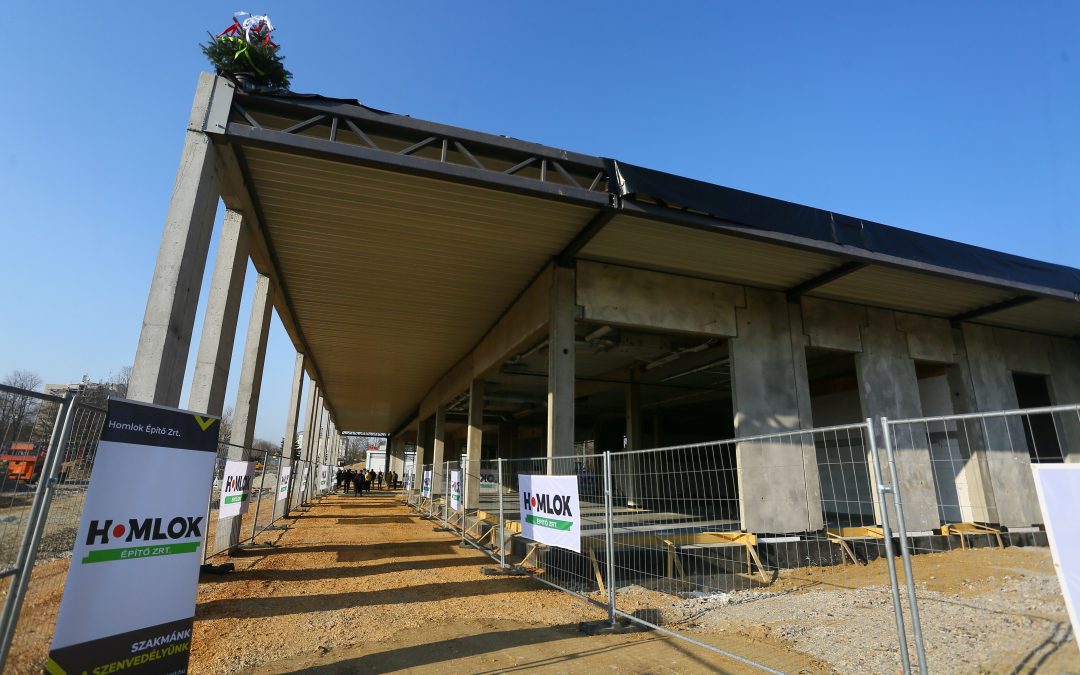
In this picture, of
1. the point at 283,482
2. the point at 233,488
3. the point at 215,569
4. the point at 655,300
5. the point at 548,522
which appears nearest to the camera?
the point at 548,522

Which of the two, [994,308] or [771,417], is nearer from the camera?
[771,417]

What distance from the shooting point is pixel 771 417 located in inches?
441

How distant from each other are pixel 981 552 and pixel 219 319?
1457cm

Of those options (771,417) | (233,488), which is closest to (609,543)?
(771,417)

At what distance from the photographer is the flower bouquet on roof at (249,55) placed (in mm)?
6844

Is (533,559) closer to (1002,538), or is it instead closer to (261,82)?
(261,82)

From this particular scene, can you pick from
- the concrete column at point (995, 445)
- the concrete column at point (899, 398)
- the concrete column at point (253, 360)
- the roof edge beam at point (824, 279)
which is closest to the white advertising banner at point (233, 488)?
the concrete column at point (253, 360)

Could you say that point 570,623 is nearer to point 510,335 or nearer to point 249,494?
point 249,494

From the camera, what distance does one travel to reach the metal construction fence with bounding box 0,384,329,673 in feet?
10.3

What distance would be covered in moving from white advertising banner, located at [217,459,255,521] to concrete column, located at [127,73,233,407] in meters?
4.12

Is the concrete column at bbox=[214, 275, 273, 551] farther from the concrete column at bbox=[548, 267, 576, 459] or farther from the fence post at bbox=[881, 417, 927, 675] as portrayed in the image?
the fence post at bbox=[881, 417, 927, 675]

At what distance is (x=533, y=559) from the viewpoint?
404 inches

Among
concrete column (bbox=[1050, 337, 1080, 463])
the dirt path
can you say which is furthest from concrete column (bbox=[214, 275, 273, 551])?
concrete column (bbox=[1050, 337, 1080, 463])

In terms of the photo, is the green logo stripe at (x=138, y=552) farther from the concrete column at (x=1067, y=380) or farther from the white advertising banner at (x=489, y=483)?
the concrete column at (x=1067, y=380)
